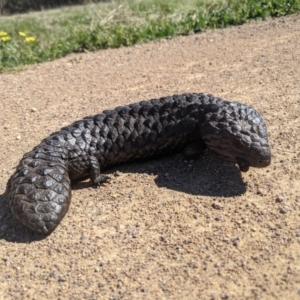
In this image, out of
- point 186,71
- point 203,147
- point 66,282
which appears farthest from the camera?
point 186,71

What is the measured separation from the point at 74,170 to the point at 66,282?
1194 millimetres

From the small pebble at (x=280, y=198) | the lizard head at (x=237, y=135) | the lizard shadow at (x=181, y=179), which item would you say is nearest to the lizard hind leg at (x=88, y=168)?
the lizard shadow at (x=181, y=179)

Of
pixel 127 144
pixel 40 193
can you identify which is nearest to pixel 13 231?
pixel 40 193

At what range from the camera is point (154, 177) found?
453 centimetres

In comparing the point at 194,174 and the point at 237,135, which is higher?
the point at 237,135

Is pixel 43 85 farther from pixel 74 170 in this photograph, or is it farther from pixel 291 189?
pixel 291 189

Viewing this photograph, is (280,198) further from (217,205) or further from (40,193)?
(40,193)

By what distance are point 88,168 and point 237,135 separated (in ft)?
4.46

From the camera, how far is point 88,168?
4.55 m

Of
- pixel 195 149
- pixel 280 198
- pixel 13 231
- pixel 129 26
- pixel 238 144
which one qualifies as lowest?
pixel 129 26

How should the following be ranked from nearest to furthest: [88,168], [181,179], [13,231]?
[13,231] < [181,179] < [88,168]

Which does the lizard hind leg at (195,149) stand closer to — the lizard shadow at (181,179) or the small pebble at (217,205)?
the lizard shadow at (181,179)

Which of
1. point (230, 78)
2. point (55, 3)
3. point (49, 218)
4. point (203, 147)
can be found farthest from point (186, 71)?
point (55, 3)

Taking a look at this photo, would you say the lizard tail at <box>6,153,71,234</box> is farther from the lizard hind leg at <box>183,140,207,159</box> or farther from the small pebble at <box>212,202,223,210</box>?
the small pebble at <box>212,202,223,210</box>
